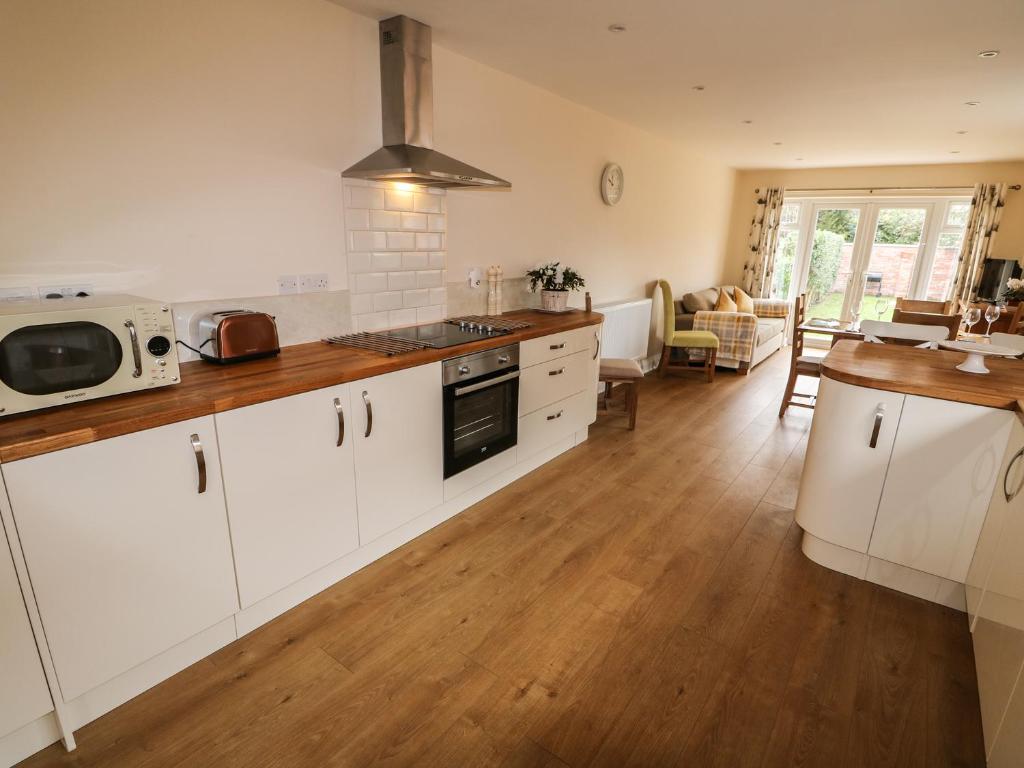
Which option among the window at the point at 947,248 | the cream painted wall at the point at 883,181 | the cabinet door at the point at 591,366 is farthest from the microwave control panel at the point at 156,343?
the window at the point at 947,248

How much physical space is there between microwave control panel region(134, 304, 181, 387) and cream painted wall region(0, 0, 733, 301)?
426mm

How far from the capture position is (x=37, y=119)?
1616 mm

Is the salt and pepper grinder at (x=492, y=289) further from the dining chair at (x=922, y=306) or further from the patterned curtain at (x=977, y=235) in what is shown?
the patterned curtain at (x=977, y=235)

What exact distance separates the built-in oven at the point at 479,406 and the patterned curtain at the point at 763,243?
19.6 ft

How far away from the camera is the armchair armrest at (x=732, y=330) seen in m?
5.71

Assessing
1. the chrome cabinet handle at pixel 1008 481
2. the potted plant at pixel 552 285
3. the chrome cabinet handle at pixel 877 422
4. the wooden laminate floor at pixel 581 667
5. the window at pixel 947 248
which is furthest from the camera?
the window at pixel 947 248

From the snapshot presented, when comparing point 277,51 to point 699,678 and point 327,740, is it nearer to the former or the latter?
point 327,740

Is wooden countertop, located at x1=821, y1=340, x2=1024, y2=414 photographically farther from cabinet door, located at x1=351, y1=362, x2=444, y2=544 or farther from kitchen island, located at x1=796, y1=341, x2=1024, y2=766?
cabinet door, located at x1=351, y1=362, x2=444, y2=544

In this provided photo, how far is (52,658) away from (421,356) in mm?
1480

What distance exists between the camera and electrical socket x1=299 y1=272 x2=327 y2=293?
2.41 metres

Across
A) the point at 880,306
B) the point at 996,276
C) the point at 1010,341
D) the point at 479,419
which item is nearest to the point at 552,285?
the point at 479,419

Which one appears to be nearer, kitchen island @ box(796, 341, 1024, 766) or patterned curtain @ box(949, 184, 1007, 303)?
kitchen island @ box(796, 341, 1024, 766)

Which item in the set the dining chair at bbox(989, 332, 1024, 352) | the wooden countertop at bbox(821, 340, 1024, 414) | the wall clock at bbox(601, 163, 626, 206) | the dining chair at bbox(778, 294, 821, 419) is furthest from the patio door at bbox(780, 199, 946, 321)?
the wooden countertop at bbox(821, 340, 1024, 414)

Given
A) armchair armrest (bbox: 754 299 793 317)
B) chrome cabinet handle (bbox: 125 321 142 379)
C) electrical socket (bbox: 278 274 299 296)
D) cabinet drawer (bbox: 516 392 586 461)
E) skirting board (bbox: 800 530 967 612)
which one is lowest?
skirting board (bbox: 800 530 967 612)
